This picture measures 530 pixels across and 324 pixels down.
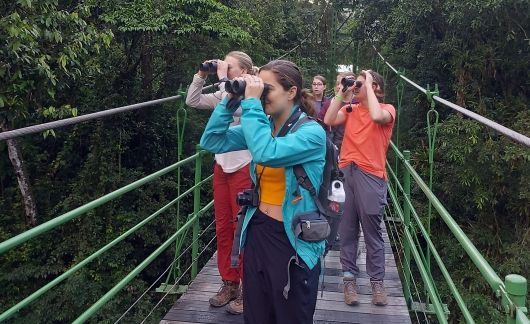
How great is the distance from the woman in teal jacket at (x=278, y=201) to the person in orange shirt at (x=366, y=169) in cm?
118

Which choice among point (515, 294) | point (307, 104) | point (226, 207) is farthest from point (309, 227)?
point (226, 207)

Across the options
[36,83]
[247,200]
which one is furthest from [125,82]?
[247,200]

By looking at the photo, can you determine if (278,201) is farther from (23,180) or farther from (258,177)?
(23,180)

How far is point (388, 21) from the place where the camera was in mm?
10008

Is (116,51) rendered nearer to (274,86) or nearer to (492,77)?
(492,77)

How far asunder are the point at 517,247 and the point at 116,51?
6871 mm

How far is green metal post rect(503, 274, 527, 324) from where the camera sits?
128 centimetres

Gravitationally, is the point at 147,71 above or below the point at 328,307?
above

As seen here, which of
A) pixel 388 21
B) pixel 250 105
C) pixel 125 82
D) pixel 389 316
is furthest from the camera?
pixel 388 21

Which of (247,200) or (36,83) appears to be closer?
(247,200)

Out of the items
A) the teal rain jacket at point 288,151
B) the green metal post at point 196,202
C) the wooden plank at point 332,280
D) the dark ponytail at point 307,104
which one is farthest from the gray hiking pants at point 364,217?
the teal rain jacket at point 288,151

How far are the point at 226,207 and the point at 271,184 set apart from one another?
103 cm

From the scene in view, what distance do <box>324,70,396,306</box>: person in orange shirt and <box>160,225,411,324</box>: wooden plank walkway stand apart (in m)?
0.08

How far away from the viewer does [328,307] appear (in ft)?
11.1
